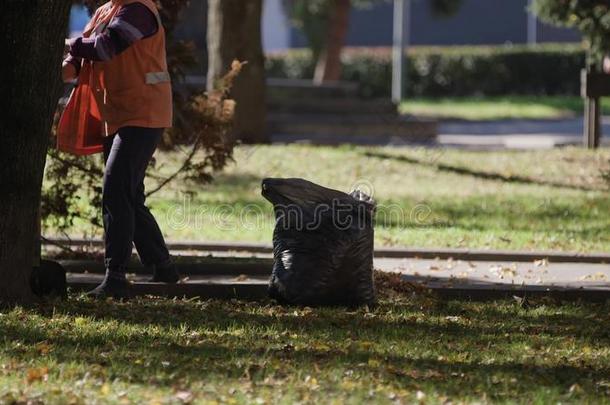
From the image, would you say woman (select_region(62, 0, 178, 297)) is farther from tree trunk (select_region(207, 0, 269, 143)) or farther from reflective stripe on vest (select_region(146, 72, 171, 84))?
tree trunk (select_region(207, 0, 269, 143))

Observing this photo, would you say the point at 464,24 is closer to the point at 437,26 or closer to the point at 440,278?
the point at 437,26

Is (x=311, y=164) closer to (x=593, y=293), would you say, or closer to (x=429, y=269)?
(x=429, y=269)

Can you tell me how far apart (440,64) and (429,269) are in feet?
99.2

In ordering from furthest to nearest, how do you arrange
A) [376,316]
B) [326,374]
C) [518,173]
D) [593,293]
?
[518,173], [593,293], [376,316], [326,374]

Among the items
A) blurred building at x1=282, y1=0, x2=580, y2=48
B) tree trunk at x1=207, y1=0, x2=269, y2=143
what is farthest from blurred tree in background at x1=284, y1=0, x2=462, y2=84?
tree trunk at x1=207, y1=0, x2=269, y2=143

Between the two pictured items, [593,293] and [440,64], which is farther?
[440,64]

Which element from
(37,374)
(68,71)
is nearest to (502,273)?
(68,71)

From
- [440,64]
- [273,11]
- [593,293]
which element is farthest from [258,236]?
[273,11]

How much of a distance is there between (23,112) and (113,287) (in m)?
1.21

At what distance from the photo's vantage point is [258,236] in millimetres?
12406

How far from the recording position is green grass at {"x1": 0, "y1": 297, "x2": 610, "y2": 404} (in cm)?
572

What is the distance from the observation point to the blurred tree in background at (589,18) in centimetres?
1934

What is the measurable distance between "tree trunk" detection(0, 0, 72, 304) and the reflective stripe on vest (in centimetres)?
53

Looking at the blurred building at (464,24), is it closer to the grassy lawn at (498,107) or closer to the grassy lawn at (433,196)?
the grassy lawn at (498,107)
